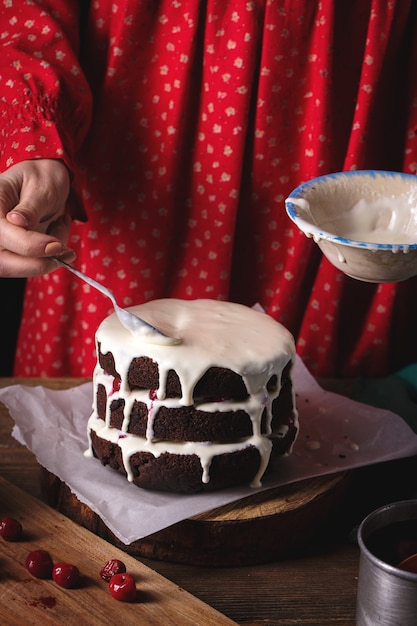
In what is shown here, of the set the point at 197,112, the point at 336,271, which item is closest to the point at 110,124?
the point at 197,112

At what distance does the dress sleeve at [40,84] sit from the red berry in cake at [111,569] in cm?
78

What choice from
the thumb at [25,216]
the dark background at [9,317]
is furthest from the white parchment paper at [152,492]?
the dark background at [9,317]

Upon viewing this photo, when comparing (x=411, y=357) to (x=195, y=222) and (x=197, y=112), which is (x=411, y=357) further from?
(x=197, y=112)

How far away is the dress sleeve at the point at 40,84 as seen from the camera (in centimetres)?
154

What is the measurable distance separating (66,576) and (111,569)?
69 millimetres

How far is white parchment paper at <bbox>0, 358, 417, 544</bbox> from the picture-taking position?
130 cm

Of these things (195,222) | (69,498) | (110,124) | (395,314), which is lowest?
(69,498)

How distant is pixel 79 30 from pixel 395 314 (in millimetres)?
996

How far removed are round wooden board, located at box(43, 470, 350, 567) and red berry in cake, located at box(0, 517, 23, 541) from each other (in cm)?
11

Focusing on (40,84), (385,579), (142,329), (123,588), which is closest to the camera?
(385,579)

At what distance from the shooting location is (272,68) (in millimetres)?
1670

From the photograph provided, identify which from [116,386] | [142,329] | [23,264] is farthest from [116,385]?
[23,264]

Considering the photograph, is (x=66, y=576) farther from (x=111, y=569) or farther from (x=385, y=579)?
(x=385, y=579)

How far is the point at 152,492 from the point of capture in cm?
136
